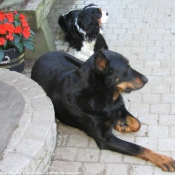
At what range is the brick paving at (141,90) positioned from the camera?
3963mm

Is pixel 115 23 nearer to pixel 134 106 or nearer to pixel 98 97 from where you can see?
pixel 134 106

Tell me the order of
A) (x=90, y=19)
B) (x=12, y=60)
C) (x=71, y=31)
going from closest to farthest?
1. (x=12, y=60)
2. (x=90, y=19)
3. (x=71, y=31)

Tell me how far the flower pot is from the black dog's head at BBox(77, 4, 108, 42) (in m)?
1.10

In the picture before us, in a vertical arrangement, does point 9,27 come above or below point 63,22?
above

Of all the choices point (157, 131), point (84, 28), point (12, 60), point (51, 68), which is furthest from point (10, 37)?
point (157, 131)

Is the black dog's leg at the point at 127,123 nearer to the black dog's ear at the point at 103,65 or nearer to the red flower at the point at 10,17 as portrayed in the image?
the black dog's ear at the point at 103,65

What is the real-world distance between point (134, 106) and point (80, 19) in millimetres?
1793

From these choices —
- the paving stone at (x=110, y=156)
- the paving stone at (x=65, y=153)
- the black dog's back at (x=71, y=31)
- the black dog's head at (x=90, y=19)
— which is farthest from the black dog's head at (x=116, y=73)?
the black dog's back at (x=71, y=31)

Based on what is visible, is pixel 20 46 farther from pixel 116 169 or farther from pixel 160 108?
pixel 116 169

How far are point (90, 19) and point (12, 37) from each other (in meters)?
1.32

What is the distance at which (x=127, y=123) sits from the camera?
427 centimetres

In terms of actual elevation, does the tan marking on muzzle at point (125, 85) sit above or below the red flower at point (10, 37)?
above

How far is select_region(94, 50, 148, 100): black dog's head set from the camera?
11.6 feet

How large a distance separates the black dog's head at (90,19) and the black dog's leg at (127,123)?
75.7 inches
